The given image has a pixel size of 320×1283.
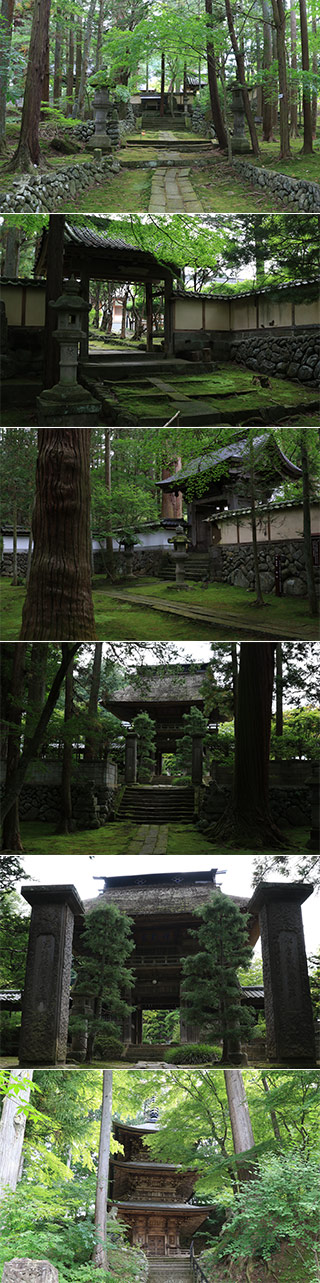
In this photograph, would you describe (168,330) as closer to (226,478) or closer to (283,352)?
(283,352)

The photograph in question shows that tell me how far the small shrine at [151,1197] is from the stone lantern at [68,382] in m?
3.80

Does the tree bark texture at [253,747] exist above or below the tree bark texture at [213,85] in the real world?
below

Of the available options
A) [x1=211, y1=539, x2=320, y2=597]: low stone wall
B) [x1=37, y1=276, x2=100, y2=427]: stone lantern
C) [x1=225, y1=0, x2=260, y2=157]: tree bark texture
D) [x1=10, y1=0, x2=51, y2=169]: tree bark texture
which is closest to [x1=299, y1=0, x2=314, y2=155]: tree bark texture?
[x1=225, y1=0, x2=260, y2=157]: tree bark texture

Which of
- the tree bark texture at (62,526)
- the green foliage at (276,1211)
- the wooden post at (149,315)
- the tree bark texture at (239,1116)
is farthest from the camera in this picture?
the tree bark texture at (239,1116)

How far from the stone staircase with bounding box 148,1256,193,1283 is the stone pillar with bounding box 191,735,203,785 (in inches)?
112

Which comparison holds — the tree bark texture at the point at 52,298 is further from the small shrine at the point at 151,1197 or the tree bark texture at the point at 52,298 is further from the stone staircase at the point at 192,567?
the small shrine at the point at 151,1197

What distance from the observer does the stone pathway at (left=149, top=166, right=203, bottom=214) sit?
362 centimetres

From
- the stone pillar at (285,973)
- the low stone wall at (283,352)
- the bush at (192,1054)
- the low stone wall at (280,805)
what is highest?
the low stone wall at (283,352)

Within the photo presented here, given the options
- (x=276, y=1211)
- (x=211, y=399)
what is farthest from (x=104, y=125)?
(x=276, y=1211)

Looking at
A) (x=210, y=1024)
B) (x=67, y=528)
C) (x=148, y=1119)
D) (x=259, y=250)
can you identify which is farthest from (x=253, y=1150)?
(x=259, y=250)

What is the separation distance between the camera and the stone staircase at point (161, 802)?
12.4 feet

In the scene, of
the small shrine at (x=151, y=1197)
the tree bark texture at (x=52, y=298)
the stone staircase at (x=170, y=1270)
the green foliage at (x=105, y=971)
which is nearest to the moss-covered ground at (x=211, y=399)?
the tree bark texture at (x=52, y=298)

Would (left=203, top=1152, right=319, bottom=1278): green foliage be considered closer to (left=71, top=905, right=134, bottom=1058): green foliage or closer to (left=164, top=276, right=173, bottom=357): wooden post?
(left=71, top=905, right=134, bottom=1058): green foliage

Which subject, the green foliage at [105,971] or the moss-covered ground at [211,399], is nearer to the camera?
the moss-covered ground at [211,399]
